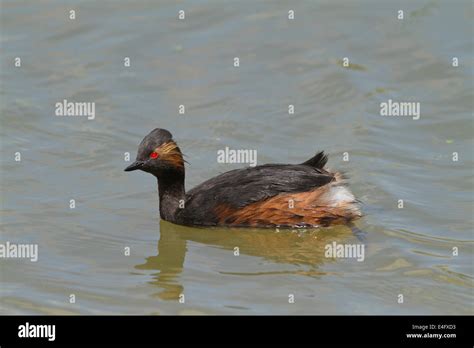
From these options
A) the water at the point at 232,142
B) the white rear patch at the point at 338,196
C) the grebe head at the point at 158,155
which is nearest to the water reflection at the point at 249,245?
the water at the point at 232,142

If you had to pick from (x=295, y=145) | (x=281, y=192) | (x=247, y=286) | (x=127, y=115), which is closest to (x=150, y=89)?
(x=127, y=115)

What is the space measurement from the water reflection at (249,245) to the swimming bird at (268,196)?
0.10 m

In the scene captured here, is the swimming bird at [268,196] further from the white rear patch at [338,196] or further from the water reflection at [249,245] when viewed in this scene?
the water reflection at [249,245]

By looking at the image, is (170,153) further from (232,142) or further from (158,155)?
(232,142)

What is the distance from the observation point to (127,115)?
43.0ft

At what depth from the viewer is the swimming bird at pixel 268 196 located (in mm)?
10172

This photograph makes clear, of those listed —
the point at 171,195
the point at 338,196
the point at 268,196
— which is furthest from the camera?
the point at 171,195

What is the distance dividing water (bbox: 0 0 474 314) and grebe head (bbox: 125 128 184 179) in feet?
1.85

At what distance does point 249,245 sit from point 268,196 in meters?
0.57

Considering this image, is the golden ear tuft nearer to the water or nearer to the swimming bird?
the swimming bird

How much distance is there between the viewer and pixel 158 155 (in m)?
10.5

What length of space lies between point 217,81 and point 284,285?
5.67 m

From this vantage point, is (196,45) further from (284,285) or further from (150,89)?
(284,285)

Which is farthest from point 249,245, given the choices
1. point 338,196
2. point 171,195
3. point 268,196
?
point 171,195
